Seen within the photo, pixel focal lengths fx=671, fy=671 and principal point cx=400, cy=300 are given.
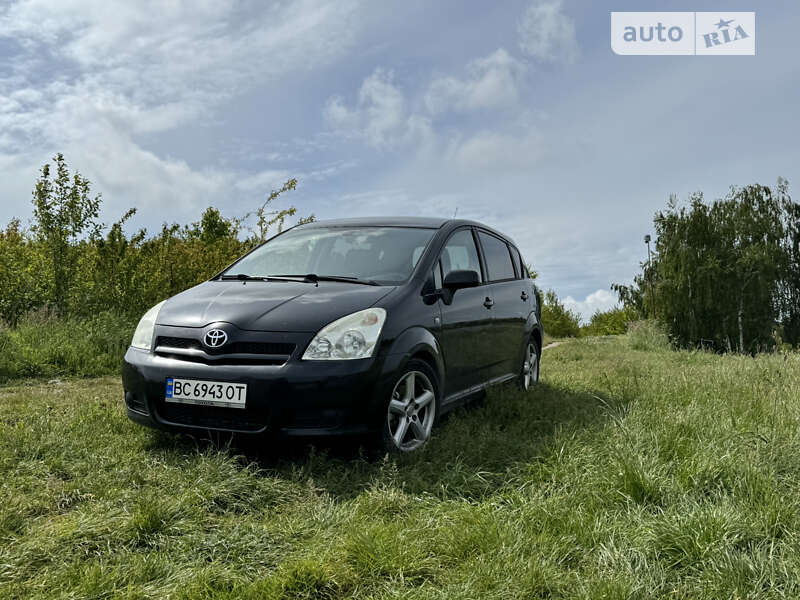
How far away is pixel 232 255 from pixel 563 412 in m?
9.69

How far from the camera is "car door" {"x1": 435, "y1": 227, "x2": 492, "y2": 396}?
5047 mm

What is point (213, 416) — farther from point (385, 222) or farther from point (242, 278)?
point (385, 222)

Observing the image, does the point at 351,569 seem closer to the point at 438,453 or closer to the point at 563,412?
the point at 438,453

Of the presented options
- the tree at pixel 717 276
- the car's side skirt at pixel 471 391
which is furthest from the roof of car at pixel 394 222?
the tree at pixel 717 276

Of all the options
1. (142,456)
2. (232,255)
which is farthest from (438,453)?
(232,255)

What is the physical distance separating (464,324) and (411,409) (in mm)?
1045

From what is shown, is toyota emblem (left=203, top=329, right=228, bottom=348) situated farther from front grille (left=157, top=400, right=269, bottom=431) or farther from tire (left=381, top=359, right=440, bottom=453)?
Answer: tire (left=381, top=359, right=440, bottom=453)

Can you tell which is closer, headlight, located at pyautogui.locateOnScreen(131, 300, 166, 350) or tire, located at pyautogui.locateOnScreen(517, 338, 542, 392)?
headlight, located at pyautogui.locateOnScreen(131, 300, 166, 350)

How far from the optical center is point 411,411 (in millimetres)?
4520

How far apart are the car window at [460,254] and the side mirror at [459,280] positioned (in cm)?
9

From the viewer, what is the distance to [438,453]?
4.37 meters

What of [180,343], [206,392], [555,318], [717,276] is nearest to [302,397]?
[206,392]

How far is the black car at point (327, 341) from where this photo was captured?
4035 millimetres

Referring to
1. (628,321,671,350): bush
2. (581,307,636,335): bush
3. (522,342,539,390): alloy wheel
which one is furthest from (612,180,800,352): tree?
(522,342,539,390): alloy wheel
